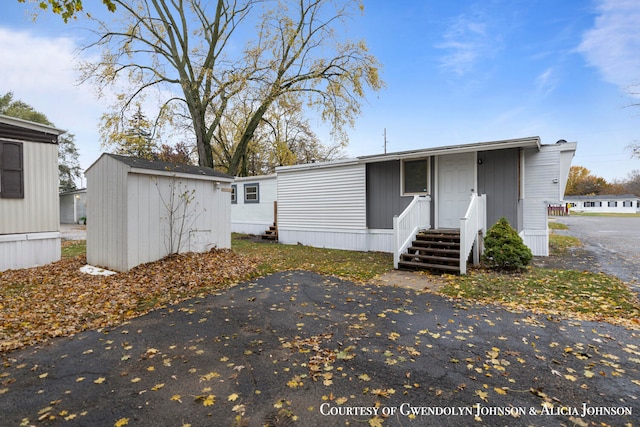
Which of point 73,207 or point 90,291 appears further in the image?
point 73,207

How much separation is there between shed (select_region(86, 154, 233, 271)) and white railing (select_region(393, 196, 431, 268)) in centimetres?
535

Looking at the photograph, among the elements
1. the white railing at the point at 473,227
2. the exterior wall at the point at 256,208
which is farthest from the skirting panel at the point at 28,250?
the white railing at the point at 473,227

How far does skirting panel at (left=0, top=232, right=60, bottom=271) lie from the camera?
23.2ft

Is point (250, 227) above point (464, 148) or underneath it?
underneath

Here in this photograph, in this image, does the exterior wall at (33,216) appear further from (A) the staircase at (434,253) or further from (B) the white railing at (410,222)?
(A) the staircase at (434,253)

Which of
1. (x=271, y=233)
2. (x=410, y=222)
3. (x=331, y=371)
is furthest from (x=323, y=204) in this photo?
(x=331, y=371)

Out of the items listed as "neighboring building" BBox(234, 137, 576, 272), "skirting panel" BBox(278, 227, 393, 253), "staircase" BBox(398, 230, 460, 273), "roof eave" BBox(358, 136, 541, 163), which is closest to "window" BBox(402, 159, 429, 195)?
"neighboring building" BBox(234, 137, 576, 272)

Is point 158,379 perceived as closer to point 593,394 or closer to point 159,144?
point 593,394

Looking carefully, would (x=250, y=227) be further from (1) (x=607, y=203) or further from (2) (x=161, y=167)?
(1) (x=607, y=203)

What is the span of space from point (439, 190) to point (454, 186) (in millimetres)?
437

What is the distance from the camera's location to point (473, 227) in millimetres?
7445

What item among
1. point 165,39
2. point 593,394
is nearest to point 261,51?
point 165,39

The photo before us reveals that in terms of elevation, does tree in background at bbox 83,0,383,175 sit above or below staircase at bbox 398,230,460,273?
above

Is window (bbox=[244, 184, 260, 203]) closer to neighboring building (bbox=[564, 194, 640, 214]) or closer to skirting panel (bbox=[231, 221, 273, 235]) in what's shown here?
skirting panel (bbox=[231, 221, 273, 235])
